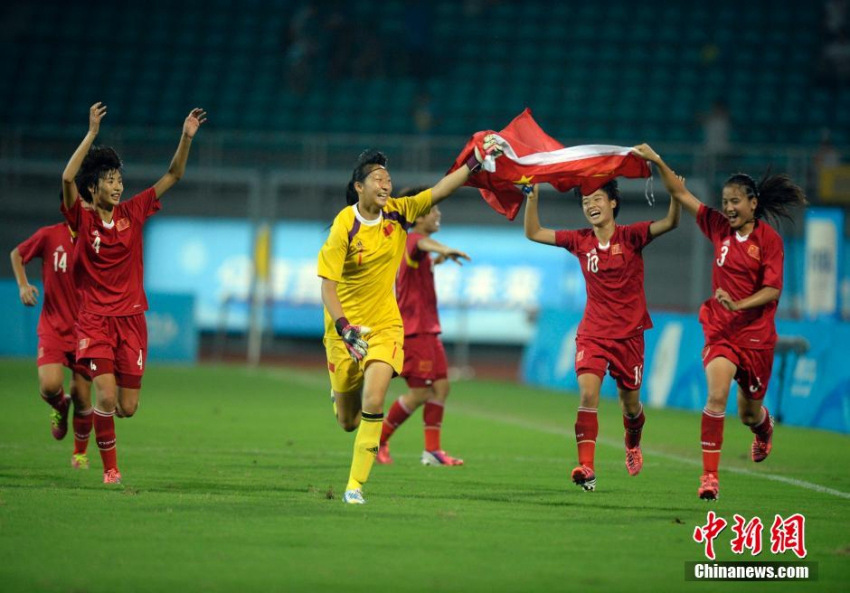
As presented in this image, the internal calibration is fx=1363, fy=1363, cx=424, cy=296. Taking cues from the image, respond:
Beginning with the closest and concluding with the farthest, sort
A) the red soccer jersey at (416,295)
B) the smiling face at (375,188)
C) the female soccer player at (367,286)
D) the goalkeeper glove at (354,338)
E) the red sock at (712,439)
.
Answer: the goalkeeper glove at (354,338)
the female soccer player at (367,286)
the smiling face at (375,188)
the red sock at (712,439)
the red soccer jersey at (416,295)

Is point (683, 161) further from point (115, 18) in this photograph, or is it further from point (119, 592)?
point (119, 592)

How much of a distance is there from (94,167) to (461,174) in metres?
2.60

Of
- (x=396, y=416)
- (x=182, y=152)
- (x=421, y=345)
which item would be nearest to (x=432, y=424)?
(x=396, y=416)

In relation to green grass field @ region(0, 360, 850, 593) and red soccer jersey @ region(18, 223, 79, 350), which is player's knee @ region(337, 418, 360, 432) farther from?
red soccer jersey @ region(18, 223, 79, 350)

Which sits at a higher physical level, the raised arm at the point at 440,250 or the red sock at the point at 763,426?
the raised arm at the point at 440,250

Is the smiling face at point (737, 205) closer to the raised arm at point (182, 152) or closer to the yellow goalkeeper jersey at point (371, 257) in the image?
the yellow goalkeeper jersey at point (371, 257)

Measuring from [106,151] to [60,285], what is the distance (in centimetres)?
201

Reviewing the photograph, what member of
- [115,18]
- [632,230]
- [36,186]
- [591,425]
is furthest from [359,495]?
[115,18]

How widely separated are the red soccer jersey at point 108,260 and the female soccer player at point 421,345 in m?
2.74

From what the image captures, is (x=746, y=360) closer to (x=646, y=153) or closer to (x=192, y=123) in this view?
(x=646, y=153)

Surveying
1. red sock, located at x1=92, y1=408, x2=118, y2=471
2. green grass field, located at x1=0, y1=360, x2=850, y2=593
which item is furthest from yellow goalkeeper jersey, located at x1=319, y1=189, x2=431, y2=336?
red sock, located at x1=92, y1=408, x2=118, y2=471

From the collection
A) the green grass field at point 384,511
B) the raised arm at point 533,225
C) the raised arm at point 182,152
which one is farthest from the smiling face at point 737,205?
the raised arm at point 182,152

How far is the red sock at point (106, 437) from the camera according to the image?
9562 millimetres

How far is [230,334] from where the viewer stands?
3152cm
